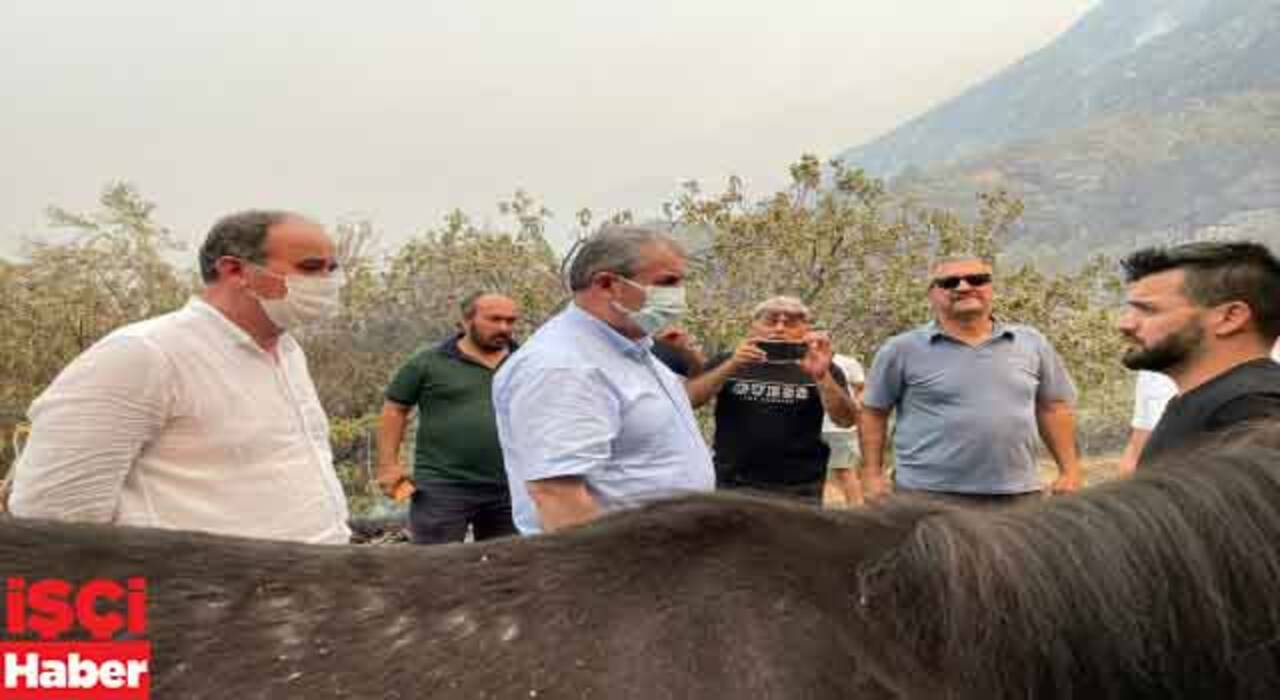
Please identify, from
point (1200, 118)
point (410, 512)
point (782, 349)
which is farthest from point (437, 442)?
point (1200, 118)

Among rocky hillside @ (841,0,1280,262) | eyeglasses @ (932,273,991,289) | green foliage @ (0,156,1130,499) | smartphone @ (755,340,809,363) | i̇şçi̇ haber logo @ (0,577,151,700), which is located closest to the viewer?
i̇şçi̇ haber logo @ (0,577,151,700)

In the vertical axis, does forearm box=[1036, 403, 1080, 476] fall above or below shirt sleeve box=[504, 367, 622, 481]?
below

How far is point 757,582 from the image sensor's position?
1.35 meters

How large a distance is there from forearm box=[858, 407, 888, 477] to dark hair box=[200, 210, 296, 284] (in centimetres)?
288

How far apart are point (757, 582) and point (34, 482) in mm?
1689

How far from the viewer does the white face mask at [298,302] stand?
102 inches

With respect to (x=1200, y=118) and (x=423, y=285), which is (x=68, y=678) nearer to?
(x=423, y=285)

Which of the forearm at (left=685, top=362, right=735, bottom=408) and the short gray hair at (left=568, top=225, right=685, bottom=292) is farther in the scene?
the forearm at (left=685, top=362, right=735, bottom=408)

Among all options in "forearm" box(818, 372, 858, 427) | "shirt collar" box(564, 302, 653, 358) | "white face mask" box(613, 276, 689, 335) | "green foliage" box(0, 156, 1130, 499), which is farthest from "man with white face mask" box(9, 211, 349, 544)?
"green foliage" box(0, 156, 1130, 499)

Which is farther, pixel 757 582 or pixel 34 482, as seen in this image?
pixel 34 482

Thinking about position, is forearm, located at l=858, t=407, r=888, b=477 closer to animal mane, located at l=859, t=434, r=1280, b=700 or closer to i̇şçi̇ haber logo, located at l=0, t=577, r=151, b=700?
animal mane, located at l=859, t=434, r=1280, b=700

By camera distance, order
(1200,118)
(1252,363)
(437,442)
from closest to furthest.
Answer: (1252,363)
(437,442)
(1200,118)

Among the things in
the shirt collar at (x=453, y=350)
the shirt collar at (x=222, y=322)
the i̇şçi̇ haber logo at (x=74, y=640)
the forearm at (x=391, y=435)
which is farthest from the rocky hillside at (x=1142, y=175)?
the i̇şçi̇ haber logo at (x=74, y=640)

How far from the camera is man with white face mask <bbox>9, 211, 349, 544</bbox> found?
2.15 m
